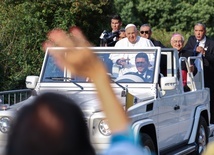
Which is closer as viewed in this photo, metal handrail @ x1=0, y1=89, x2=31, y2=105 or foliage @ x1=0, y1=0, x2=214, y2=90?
metal handrail @ x1=0, y1=89, x2=31, y2=105

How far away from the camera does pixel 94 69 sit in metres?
2.07

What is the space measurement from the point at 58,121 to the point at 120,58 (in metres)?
7.40

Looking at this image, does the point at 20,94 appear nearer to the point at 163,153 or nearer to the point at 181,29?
the point at 163,153

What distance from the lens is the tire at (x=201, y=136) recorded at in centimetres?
1027

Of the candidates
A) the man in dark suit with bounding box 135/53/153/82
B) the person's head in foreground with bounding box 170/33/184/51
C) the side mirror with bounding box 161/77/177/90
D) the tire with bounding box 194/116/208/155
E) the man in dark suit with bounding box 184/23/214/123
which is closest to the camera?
the side mirror with bounding box 161/77/177/90

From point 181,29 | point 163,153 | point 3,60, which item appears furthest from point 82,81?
point 181,29

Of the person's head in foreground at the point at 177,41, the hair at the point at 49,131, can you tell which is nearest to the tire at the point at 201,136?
the person's head in foreground at the point at 177,41

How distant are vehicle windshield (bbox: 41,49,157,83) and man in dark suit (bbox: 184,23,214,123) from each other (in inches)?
112

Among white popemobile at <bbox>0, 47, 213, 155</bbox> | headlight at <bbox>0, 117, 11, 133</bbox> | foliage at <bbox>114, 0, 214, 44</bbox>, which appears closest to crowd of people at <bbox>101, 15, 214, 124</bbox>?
white popemobile at <bbox>0, 47, 213, 155</bbox>

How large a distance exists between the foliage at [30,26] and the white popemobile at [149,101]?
4.75 m

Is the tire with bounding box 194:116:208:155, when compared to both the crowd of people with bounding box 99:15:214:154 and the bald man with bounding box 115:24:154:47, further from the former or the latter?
the bald man with bounding box 115:24:154:47

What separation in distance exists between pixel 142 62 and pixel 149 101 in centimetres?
92

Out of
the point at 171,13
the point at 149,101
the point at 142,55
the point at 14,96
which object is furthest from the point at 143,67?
the point at 171,13

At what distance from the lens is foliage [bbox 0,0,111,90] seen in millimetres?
14148
